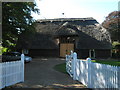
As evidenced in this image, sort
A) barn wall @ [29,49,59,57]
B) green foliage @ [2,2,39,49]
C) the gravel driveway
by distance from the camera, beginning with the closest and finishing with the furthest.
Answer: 1. the gravel driveway
2. green foliage @ [2,2,39,49]
3. barn wall @ [29,49,59,57]

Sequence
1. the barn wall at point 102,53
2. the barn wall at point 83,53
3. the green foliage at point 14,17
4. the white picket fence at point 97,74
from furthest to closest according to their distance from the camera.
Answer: the barn wall at point 102,53, the barn wall at point 83,53, the green foliage at point 14,17, the white picket fence at point 97,74

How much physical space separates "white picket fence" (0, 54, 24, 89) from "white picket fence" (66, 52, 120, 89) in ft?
10.7

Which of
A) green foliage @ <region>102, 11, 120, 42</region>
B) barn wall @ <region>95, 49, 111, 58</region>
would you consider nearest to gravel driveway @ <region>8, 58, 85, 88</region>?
barn wall @ <region>95, 49, 111, 58</region>

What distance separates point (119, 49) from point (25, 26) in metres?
21.6

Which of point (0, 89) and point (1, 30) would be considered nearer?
point (0, 89)

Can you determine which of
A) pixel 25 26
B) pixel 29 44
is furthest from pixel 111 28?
pixel 25 26

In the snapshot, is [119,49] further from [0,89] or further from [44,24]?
[0,89]

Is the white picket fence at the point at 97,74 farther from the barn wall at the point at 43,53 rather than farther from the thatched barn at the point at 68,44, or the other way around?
the barn wall at the point at 43,53

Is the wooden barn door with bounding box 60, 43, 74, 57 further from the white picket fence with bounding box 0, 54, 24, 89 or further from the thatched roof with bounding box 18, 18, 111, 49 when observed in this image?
the white picket fence with bounding box 0, 54, 24, 89

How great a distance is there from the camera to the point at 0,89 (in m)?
5.78

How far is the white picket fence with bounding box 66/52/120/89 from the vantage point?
4.09 metres

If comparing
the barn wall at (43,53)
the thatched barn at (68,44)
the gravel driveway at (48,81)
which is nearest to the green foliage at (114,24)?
the thatched barn at (68,44)

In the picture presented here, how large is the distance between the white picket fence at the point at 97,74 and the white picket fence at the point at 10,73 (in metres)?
3.27

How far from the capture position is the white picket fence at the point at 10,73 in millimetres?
5949
